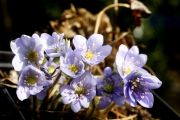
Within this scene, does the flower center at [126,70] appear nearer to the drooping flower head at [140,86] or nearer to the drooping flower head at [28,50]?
the drooping flower head at [140,86]

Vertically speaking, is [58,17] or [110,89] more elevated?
[110,89]

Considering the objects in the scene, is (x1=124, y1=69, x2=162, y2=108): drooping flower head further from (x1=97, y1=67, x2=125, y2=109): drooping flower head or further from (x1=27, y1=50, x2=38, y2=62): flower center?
(x1=27, y1=50, x2=38, y2=62): flower center

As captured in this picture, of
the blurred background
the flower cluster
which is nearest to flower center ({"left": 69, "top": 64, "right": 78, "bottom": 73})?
the flower cluster

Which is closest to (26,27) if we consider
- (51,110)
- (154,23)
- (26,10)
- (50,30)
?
(26,10)

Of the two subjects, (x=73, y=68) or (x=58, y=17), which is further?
(x=58, y=17)

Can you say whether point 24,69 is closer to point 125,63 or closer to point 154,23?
point 125,63

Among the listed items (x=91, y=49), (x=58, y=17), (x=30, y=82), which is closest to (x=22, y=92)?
(x=30, y=82)

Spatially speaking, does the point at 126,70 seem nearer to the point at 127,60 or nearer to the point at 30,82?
the point at 127,60
